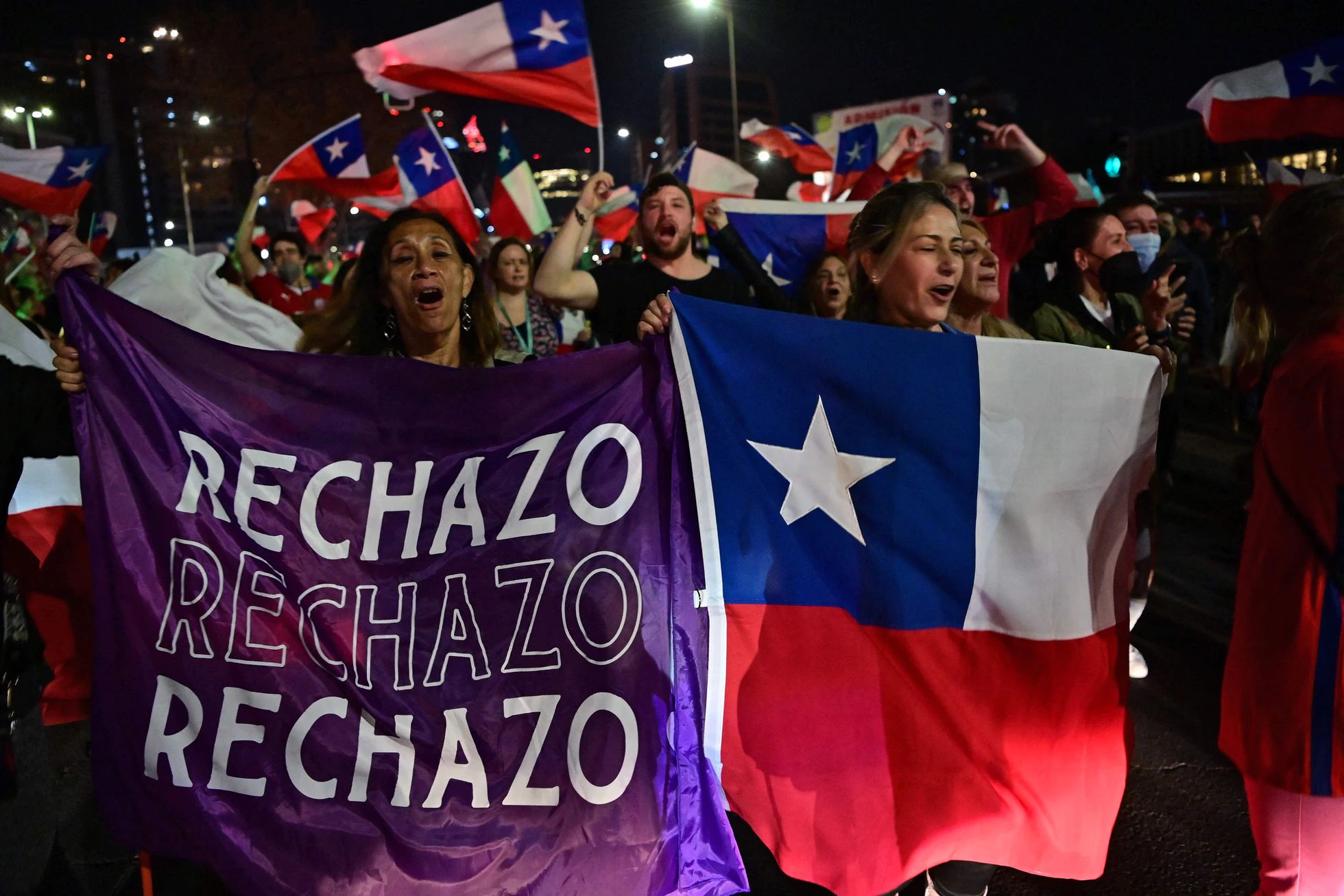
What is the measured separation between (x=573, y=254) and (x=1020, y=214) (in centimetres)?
305

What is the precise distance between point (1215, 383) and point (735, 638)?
12875 millimetres

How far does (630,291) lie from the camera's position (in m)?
3.95

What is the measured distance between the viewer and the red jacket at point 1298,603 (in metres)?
1.93

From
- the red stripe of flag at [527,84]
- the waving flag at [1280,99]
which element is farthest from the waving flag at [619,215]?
the red stripe of flag at [527,84]

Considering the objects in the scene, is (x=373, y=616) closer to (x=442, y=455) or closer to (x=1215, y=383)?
(x=442, y=455)

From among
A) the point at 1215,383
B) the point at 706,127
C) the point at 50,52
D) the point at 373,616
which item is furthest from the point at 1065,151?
the point at 706,127

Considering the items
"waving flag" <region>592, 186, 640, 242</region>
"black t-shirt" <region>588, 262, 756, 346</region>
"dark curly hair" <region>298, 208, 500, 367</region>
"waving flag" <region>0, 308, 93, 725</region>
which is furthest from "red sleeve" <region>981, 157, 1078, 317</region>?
"waving flag" <region>592, 186, 640, 242</region>

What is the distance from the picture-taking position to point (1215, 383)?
42.5 feet

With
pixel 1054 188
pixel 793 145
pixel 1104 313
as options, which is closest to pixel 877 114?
pixel 793 145

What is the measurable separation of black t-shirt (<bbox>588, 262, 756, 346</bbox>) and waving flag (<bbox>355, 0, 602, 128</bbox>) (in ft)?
4.14

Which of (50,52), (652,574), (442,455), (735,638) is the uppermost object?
(50,52)

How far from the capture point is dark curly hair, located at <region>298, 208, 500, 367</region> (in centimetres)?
307

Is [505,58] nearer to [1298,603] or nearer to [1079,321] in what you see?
[1079,321]

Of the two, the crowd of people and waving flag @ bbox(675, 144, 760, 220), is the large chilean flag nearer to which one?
the crowd of people
